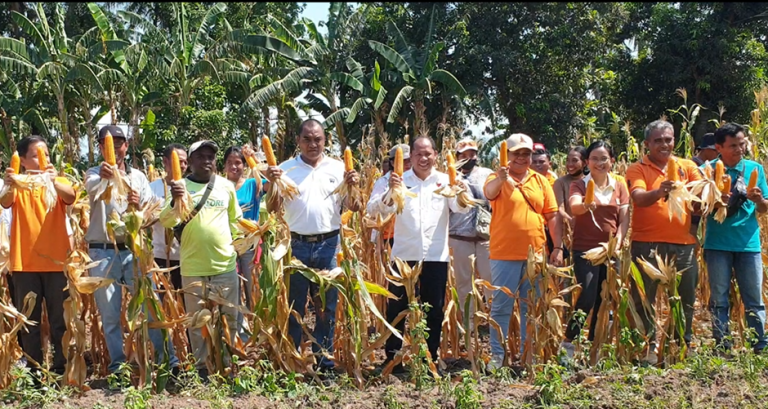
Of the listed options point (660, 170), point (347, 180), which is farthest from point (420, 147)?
point (660, 170)

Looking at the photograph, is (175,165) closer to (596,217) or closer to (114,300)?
(114,300)

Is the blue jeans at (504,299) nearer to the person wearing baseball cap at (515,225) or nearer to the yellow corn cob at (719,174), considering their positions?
the person wearing baseball cap at (515,225)

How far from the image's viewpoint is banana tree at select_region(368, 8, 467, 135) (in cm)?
1641

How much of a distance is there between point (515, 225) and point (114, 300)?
8.29ft

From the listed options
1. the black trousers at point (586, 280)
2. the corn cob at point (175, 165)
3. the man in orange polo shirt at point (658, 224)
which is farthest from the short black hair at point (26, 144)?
the man in orange polo shirt at point (658, 224)

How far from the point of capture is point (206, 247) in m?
4.34

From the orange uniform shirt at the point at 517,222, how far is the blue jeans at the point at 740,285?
124 cm

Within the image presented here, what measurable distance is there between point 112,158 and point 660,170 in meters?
3.28

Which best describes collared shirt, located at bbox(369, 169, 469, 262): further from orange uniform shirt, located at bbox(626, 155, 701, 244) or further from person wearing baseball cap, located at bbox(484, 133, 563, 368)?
orange uniform shirt, located at bbox(626, 155, 701, 244)

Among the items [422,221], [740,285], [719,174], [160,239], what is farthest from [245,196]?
[740,285]

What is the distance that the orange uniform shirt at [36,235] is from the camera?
176 inches

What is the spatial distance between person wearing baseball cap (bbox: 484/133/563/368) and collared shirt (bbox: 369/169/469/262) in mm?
255

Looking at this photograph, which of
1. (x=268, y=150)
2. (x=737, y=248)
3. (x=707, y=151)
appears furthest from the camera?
(x=707, y=151)

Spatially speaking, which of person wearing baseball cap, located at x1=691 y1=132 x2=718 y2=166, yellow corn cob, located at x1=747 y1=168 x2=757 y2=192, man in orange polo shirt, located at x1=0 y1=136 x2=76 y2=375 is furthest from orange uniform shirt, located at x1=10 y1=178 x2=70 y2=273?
person wearing baseball cap, located at x1=691 y1=132 x2=718 y2=166
